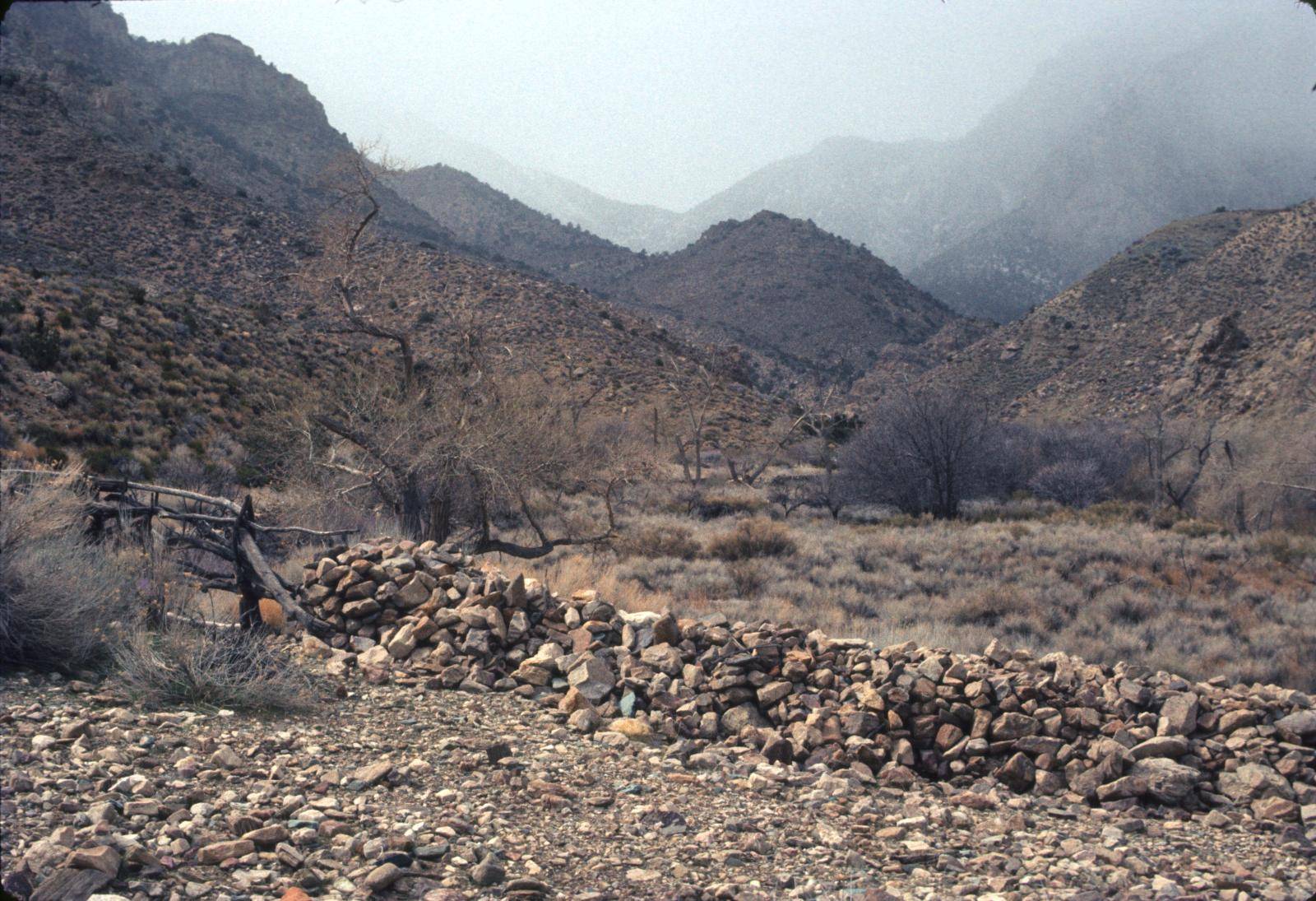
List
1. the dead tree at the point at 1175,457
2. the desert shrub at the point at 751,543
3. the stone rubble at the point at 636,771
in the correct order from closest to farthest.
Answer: the stone rubble at the point at 636,771
the desert shrub at the point at 751,543
the dead tree at the point at 1175,457

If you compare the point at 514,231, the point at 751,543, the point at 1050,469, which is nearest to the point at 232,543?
the point at 751,543

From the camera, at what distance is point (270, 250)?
4603 centimetres

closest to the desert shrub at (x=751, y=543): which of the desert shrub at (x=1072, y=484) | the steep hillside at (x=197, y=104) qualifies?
the desert shrub at (x=1072, y=484)

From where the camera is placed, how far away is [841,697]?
6875 millimetres

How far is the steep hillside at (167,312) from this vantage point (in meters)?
24.8

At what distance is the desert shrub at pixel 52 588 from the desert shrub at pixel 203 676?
0.32 m

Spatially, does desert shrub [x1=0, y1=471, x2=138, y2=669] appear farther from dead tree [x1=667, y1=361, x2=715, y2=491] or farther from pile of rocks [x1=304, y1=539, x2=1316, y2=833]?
dead tree [x1=667, y1=361, x2=715, y2=491]

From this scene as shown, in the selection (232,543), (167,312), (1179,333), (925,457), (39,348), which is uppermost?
(1179,333)

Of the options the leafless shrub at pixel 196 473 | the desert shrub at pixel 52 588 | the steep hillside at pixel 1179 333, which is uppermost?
the steep hillside at pixel 1179 333

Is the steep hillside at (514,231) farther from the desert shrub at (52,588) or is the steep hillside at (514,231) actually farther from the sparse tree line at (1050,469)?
the desert shrub at (52,588)

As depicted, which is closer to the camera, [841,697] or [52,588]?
[52,588]

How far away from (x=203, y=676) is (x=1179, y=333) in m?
56.8

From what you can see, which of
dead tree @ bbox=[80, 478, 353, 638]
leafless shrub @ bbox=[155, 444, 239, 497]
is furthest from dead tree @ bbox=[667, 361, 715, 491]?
dead tree @ bbox=[80, 478, 353, 638]

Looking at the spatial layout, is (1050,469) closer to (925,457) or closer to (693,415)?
(925,457)
